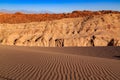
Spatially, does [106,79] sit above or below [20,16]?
below

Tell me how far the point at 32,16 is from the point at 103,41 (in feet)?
79.4

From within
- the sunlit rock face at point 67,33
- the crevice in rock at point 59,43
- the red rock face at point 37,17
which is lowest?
the crevice in rock at point 59,43

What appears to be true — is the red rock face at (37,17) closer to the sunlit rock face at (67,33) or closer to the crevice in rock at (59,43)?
the sunlit rock face at (67,33)

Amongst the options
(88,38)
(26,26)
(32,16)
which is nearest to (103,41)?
(88,38)

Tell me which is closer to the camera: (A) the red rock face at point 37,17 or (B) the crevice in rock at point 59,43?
(B) the crevice in rock at point 59,43

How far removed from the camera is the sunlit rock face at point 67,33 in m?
37.5

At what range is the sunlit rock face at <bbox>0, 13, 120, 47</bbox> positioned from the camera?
123 feet

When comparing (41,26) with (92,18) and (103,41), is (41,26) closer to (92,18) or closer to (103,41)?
(92,18)

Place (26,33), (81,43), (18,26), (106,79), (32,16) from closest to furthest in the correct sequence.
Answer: (106,79) → (81,43) → (26,33) → (18,26) → (32,16)

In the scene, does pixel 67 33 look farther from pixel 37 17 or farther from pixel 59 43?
pixel 37 17

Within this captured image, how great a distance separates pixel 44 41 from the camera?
3925cm

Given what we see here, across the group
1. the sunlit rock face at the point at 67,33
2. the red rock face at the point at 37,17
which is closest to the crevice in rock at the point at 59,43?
the sunlit rock face at the point at 67,33

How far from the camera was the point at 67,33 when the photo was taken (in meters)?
41.4

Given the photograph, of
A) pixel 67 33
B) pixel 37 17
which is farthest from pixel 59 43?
pixel 37 17
